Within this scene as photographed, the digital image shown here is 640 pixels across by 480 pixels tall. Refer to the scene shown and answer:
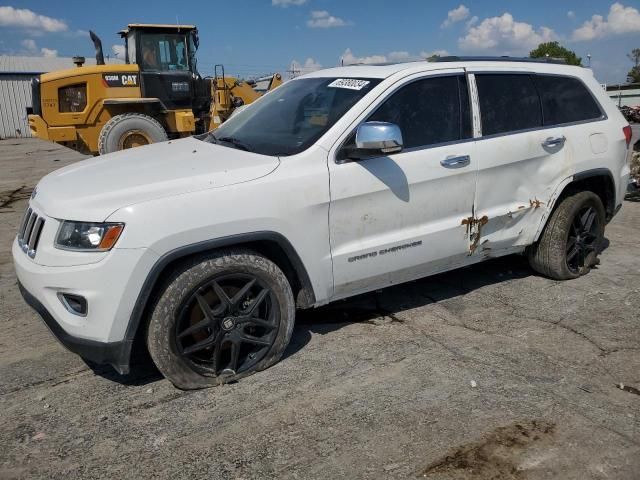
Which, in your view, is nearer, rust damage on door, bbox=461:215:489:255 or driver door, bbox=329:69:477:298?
driver door, bbox=329:69:477:298

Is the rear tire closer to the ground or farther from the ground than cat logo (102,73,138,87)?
closer to the ground

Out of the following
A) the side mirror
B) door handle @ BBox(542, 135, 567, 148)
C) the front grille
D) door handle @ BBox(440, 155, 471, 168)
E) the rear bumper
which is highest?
the side mirror

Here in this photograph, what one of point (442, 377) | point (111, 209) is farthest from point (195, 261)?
point (442, 377)

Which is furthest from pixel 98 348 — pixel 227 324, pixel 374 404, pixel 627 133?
pixel 627 133

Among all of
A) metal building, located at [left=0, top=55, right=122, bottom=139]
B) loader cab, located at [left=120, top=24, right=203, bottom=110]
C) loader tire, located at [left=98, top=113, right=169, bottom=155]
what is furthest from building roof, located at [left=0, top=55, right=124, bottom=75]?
loader tire, located at [left=98, top=113, right=169, bottom=155]

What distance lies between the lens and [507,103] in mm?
4375

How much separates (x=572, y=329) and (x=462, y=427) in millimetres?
1622

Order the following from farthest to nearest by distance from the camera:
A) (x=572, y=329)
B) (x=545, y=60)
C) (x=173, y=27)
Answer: (x=173, y=27) < (x=545, y=60) < (x=572, y=329)

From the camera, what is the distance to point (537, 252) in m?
4.90

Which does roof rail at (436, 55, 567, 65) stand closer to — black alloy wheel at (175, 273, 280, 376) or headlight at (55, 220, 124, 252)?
black alloy wheel at (175, 273, 280, 376)

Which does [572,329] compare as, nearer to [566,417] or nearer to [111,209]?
[566,417]

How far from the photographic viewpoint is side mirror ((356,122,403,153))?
3.37 meters

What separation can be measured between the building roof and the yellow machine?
23.9 metres

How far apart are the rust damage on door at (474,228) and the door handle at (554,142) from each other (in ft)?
2.83
